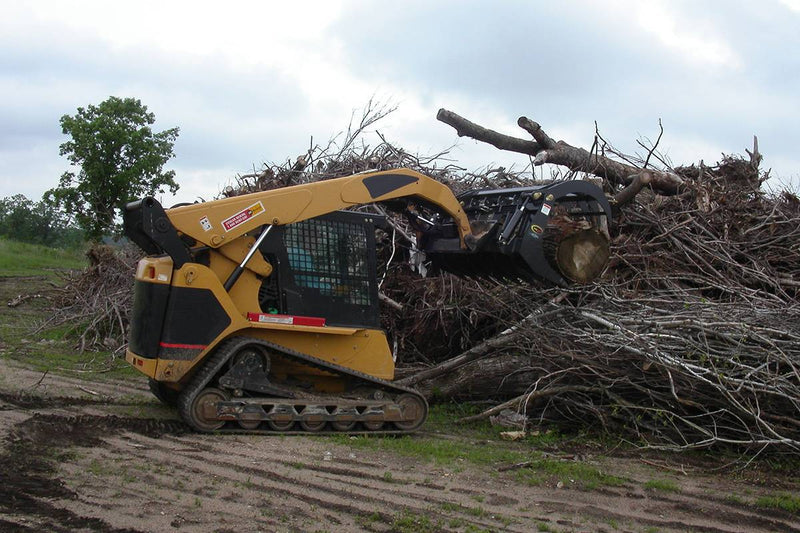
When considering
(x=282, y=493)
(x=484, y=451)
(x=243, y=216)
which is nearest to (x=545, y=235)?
(x=484, y=451)

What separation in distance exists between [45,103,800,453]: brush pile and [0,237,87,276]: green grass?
13452 mm

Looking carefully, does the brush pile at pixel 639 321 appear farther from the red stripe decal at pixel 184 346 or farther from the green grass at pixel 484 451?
the red stripe decal at pixel 184 346

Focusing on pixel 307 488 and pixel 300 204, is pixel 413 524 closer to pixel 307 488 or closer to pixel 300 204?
pixel 307 488

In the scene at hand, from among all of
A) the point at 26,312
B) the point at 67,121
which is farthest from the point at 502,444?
the point at 67,121

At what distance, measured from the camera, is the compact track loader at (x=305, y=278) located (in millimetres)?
6770

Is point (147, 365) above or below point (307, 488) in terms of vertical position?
above

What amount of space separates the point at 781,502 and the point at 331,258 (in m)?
4.12

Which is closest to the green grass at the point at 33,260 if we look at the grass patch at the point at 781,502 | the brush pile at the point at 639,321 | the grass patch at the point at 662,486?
the brush pile at the point at 639,321

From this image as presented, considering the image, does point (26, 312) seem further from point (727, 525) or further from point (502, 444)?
point (727, 525)

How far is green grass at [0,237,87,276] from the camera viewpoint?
80.3 feet

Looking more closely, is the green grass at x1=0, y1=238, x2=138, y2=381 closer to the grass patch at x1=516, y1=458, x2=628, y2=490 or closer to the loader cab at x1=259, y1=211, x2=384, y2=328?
the loader cab at x1=259, y1=211, x2=384, y2=328

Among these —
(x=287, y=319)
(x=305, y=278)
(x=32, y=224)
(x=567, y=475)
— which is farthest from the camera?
(x=32, y=224)

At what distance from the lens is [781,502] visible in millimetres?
5680

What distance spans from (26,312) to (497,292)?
975cm
